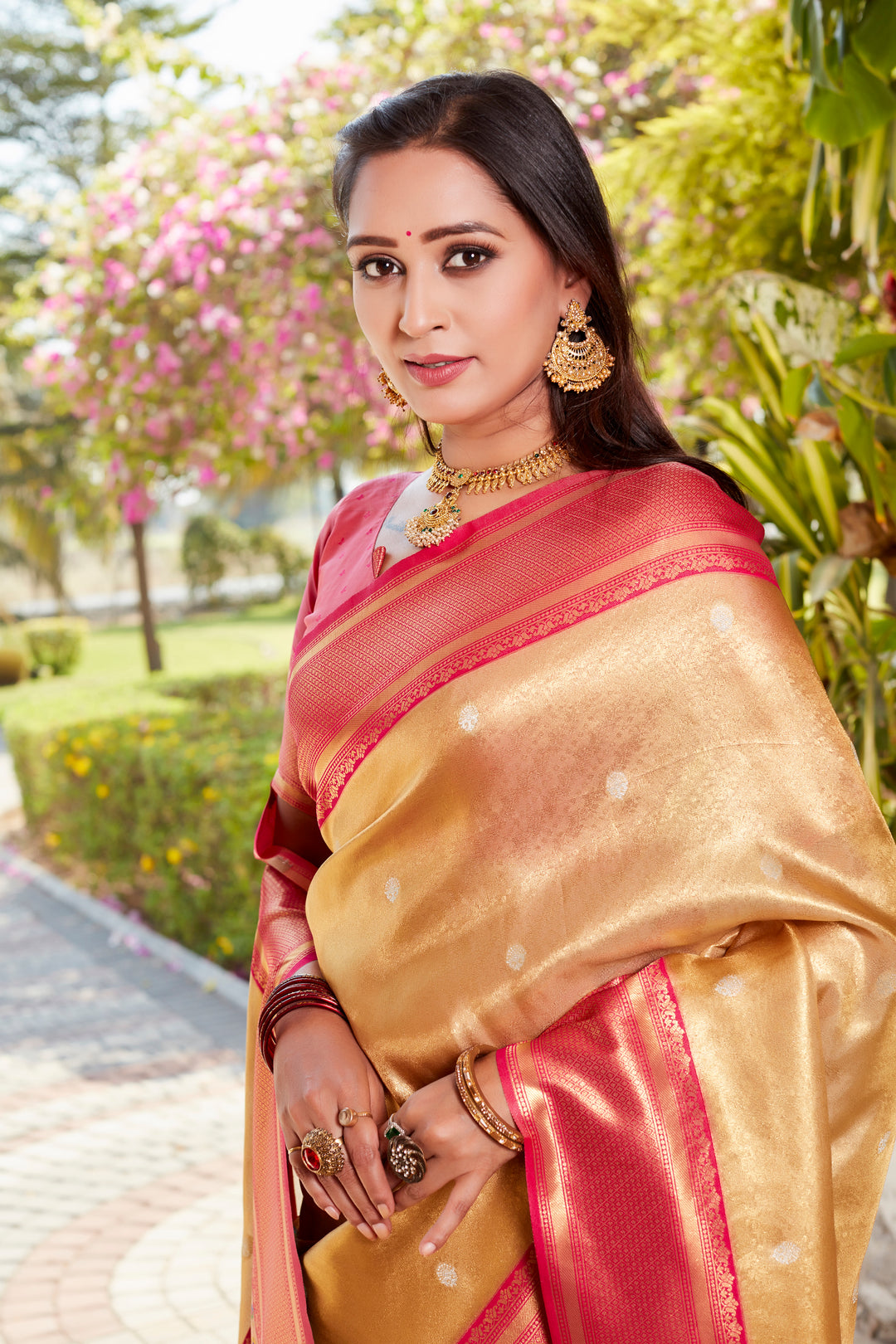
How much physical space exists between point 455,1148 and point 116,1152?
119 inches

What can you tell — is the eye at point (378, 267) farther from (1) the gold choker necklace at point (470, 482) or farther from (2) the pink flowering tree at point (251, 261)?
(2) the pink flowering tree at point (251, 261)

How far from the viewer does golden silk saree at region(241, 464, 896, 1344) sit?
1.17 meters

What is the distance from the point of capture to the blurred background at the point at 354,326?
2.53m

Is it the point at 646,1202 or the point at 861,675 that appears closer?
the point at 646,1202

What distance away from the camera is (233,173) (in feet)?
18.9

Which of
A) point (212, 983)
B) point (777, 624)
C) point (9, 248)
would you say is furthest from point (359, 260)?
point (9, 248)

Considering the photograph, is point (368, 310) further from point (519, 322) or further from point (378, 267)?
point (519, 322)

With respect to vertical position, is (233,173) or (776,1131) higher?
(233,173)

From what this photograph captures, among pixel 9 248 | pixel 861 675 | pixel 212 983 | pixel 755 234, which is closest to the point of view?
pixel 861 675

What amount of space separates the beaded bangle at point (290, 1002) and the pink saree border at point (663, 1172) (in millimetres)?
275

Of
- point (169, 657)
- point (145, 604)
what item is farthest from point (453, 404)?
point (169, 657)

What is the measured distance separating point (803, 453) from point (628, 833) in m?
1.56

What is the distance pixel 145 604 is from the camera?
1285 cm

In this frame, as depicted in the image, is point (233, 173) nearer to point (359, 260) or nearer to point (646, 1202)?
point (359, 260)
